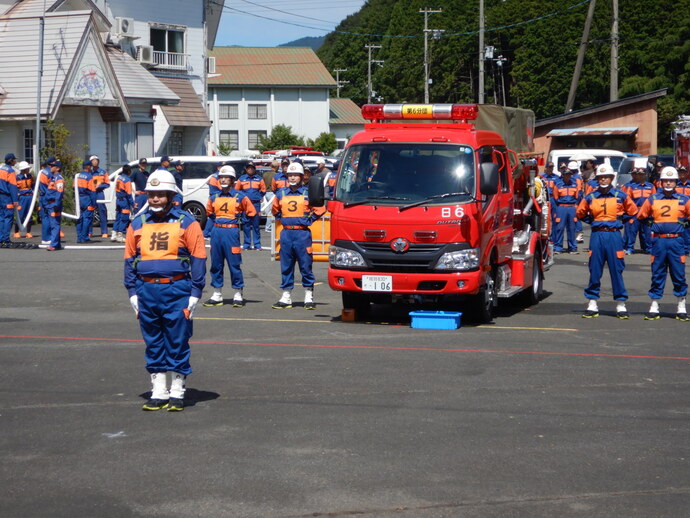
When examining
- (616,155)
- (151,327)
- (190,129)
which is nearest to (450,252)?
(151,327)

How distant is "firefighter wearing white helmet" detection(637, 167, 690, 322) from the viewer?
581 inches

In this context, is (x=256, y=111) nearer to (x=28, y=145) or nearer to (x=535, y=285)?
(x=28, y=145)

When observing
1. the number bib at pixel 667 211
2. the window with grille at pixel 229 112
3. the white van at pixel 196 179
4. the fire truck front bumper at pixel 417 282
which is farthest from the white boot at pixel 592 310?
the window with grille at pixel 229 112

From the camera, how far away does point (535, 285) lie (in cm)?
1688

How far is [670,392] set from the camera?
9883 millimetres

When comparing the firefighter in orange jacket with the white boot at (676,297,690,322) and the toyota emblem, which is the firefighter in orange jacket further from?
the white boot at (676,297,690,322)

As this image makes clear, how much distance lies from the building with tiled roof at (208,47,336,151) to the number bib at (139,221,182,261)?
80455 mm

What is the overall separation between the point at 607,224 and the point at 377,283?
347 centimetres

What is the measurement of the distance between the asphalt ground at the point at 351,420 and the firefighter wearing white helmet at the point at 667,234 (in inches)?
24.9

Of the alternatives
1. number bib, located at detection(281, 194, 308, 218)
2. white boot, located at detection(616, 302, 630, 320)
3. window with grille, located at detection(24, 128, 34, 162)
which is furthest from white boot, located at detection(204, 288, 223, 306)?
window with grille, located at detection(24, 128, 34, 162)

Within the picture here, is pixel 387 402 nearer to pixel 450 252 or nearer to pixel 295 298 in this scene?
pixel 450 252

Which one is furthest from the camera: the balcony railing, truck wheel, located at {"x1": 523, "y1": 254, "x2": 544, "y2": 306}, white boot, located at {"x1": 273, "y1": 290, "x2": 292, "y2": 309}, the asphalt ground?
the balcony railing

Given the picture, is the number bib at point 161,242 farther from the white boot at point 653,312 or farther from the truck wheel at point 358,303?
the white boot at point 653,312

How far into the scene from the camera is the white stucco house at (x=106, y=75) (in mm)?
35094
